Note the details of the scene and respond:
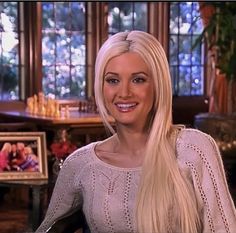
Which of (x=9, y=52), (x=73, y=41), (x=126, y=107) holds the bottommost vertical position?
(x=126, y=107)

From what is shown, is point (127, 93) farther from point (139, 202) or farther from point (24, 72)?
point (24, 72)

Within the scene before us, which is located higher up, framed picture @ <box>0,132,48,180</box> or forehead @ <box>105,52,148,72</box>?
forehead @ <box>105,52,148,72</box>

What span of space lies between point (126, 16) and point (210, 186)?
5.90 meters

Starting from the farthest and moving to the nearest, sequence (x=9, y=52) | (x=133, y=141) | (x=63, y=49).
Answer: (x=63, y=49), (x=9, y=52), (x=133, y=141)

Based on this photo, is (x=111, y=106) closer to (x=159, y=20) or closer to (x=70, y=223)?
(x=70, y=223)

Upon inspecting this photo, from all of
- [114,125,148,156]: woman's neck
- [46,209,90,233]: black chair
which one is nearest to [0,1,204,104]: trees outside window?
[46,209,90,233]: black chair

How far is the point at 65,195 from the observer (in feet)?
5.44

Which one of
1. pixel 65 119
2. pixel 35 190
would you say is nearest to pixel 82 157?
pixel 35 190

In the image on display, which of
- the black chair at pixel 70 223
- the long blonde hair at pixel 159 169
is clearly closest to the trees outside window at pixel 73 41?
the black chair at pixel 70 223

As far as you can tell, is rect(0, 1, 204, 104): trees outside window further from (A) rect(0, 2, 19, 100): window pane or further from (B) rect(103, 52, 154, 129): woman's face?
(B) rect(103, 52, 154, 129): woman's face

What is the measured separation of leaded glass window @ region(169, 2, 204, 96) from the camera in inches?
295

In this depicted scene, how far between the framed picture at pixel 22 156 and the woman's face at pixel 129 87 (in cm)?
108

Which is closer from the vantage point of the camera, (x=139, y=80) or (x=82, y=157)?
(x=139, y=80)

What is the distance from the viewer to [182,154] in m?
1.51
